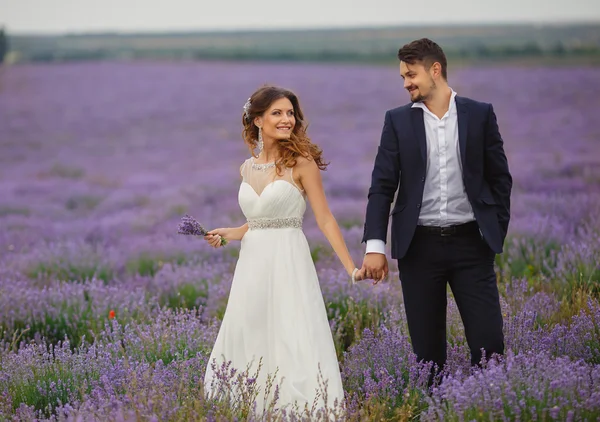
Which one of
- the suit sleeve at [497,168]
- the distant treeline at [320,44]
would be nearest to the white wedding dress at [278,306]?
the suit sleeve at [497,168]

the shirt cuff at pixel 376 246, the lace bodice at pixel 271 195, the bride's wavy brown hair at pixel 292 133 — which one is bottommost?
the shirt cuff at pixel 376 246

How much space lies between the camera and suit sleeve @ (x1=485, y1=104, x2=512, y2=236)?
10.7ft

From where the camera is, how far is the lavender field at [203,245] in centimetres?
308

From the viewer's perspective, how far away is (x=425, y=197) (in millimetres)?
3279

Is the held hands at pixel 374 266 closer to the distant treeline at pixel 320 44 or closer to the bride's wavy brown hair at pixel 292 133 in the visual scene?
the bride's wavy brown hair at pixel 292 133

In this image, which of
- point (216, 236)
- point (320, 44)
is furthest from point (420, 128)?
point (320, 44)

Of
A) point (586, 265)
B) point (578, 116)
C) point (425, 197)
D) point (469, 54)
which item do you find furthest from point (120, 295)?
point (469, 54)

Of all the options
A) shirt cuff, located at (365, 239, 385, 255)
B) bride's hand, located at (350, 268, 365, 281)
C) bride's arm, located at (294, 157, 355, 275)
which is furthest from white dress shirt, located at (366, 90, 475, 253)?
bride's arm, located at (294, 157, 355, 275)

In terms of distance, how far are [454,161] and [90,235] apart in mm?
5818

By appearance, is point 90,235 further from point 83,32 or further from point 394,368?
point 83,32

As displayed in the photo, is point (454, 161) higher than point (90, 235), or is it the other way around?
point (454, 161)

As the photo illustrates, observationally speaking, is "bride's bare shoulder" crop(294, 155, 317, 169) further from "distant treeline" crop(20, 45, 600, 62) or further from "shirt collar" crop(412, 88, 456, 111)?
"distant treeline" crop(20, 45, 600, 62)

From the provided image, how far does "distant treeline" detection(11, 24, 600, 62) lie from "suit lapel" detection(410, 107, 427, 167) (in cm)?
1007

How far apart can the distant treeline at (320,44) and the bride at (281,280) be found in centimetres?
1011
